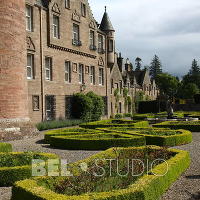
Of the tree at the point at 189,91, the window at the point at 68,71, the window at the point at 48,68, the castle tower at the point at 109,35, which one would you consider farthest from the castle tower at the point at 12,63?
the tree at the point at 189,91

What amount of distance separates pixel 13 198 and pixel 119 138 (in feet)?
28.9

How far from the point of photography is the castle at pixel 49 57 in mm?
18672

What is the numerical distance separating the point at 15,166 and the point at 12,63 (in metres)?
10.3

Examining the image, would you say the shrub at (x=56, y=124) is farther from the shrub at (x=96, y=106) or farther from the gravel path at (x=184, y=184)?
the gravel path at (x=184, y=184)

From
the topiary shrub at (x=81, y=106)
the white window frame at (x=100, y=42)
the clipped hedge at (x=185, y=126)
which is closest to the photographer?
the clipped hedge at (x=185, y=126)

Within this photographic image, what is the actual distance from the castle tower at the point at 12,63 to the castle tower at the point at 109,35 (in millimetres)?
18381

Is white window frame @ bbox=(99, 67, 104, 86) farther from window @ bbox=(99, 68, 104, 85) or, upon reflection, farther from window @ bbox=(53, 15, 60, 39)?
window @ bbox=(53, 15, 60, 39)

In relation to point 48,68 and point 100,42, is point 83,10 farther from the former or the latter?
point 48,68

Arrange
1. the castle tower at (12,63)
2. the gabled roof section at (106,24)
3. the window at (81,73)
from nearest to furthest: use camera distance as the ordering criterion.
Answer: the castle tower at (12,63)
the window at (81,73)
the gabled roof section at (106,24)

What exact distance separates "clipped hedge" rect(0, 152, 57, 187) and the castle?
8338 millimetres

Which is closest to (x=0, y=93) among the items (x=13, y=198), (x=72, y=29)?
(x=13, y=198)

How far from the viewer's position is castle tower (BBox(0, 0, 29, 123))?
60.2 feet

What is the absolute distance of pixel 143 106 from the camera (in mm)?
55625

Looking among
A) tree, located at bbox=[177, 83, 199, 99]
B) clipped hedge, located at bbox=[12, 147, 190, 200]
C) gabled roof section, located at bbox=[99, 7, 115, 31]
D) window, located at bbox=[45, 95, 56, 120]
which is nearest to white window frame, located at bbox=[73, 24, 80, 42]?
gabled roof section, located at bbox=[99, 7, 115, 31]
